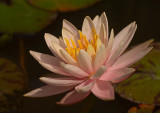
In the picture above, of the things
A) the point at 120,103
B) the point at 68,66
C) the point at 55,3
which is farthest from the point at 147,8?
the point at 68,66

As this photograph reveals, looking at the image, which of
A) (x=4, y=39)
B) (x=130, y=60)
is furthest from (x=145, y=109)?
(x=4, y=39)

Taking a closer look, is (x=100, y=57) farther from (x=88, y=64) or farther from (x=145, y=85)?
(x=145, y=85)

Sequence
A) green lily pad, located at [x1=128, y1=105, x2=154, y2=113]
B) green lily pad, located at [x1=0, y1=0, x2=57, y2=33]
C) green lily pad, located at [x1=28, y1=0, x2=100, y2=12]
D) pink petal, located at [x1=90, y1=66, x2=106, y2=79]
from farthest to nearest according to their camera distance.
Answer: green lily pad, located at [x1=28, y1=0, x2=100, y2=12]
green lily pad, located at [x1=0, y1=0, x2=57, y2=33]
green lily pad, located at [x1=128, y1=105, x2=154, y2=113]
pink petal, located at [x1=90, y1=66, x2=106, y2=79]

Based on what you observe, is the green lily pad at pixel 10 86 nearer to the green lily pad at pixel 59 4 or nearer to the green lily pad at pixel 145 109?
the green lily pad at pixel 145 109

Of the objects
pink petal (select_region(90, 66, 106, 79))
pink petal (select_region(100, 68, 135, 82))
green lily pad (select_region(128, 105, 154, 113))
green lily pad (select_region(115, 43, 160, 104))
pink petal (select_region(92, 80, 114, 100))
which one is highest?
pink petal (select_region(90, 66, 106, 79))

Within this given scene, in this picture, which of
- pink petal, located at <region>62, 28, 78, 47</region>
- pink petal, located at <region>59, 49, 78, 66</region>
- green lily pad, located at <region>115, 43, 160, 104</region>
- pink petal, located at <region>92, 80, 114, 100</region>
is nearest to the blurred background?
green lily pad, located at <region>115, 43, 160, 104</region>

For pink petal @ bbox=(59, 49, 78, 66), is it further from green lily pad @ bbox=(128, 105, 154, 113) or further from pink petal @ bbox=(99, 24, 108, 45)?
green lily pad @ bbox=(128, 105, 154, 113)

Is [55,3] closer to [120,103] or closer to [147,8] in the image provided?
[147,8]

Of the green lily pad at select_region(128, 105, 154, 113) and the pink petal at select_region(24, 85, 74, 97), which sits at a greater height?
the pink petal at select_region(24, 85, 74, 97)

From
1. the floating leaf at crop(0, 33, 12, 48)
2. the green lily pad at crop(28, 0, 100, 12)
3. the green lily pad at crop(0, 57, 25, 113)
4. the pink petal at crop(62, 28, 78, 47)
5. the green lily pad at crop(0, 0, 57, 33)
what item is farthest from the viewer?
the green lily pad at crop(28, 0, 100, 12)
